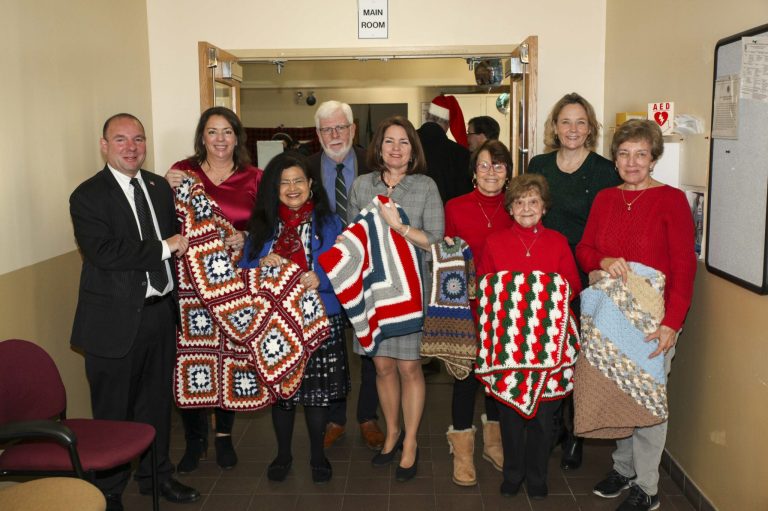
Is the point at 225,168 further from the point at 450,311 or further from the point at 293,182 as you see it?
the point at 450,311

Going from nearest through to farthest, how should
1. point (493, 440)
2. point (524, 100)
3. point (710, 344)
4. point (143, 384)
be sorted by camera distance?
point (710, 344)
point (143, 384)
point (493, 440)
point (524, 100)

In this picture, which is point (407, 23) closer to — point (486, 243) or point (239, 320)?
point (486, 243)

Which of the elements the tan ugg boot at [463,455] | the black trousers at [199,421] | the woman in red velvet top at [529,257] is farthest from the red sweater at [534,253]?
the black trousers at [199,421]

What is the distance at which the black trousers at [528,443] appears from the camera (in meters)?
3.06

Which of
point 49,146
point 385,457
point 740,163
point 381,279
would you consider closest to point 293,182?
point 381,279

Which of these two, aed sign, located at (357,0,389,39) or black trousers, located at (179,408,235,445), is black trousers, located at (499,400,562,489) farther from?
aed sign, located at (357,0,389,39)

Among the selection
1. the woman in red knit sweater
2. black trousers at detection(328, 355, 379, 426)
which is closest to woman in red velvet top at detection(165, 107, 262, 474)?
black trousers at detection(328, 355, 379, 426)

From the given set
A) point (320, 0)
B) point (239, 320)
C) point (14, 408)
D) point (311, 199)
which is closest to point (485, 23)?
point (320, 0)

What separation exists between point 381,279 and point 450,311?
0.33 metres

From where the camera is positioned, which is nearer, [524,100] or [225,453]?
[225,453]

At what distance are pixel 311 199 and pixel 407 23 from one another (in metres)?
1.82

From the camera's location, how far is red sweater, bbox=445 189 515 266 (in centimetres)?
320

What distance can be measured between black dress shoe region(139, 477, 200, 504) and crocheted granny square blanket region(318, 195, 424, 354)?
1.02 meters

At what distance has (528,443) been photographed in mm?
3109
